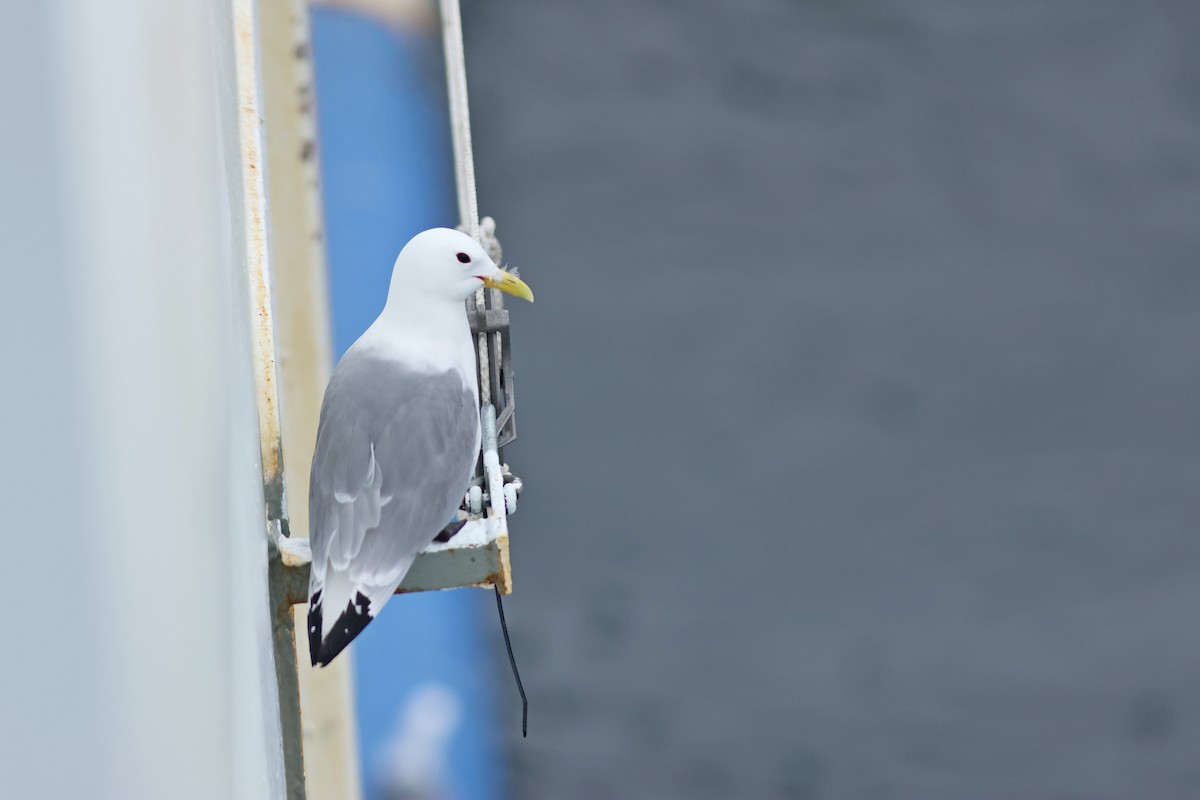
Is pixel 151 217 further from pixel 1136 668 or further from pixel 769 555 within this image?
pixel 1136 668

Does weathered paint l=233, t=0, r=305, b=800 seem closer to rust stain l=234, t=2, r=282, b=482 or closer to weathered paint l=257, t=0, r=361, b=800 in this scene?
rust stain l=234, t=2, r=282, b=482

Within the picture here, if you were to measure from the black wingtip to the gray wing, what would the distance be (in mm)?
12

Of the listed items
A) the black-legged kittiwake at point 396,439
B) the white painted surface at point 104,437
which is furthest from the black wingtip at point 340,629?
the white painted surface at point 104,437

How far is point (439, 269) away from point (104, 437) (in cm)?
107

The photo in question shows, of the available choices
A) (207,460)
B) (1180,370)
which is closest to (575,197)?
(1180,370)

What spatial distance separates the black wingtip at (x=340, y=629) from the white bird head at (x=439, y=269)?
468mm

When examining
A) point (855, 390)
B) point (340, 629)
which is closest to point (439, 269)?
point (340, 629)

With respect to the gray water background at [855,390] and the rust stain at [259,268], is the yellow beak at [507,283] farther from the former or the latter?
the gray water background at [855,390]

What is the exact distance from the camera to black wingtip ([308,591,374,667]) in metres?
1.66

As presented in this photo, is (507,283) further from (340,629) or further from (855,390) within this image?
(855,390)

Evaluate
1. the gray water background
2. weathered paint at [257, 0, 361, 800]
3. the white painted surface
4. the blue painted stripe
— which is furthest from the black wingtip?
the gray water background

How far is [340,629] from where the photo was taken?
1.67 meters

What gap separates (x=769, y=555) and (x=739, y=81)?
5.99 feet

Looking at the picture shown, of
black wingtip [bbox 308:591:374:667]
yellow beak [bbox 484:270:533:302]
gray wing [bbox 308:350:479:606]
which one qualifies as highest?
yellow beak [bbox 484:270:533:302]
